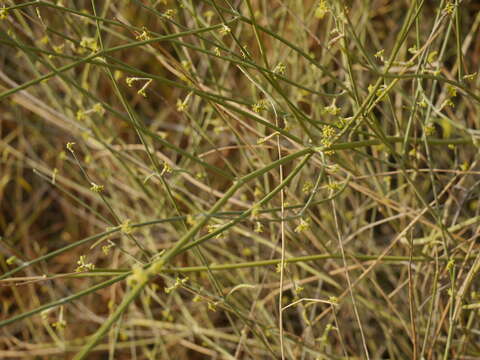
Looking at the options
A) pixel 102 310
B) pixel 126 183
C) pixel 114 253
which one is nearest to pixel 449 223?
pixel 126 183

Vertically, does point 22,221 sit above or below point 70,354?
above

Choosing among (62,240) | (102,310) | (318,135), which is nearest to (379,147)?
(318,135)

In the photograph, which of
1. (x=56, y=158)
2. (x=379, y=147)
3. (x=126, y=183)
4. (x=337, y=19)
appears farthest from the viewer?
(x=56, y=158)

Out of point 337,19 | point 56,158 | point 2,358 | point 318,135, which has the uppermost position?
point 337,19

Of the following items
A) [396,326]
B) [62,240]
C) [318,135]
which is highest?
[318,135]

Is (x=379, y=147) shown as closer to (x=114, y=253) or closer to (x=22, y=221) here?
(x=114, y=253)

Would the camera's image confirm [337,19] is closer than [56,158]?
Yes

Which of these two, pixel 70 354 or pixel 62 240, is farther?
pixel 62 240

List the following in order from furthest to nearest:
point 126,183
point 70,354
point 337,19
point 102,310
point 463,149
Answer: point 102,310 → point 70,354 → point 126,183 → point 463,149 → point 337,19

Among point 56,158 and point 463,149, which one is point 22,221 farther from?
point 463,149
